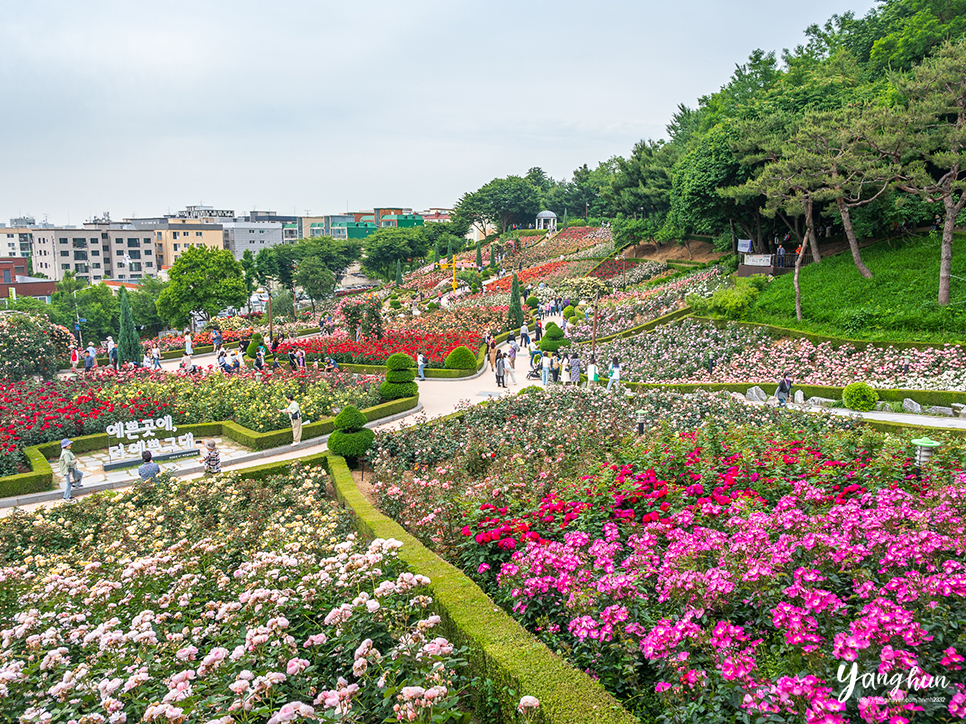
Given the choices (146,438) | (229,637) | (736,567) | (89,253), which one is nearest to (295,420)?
(146,438)

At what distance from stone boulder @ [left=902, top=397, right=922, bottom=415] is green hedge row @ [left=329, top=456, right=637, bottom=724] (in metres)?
14.5

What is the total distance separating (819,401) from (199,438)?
15.8 meters

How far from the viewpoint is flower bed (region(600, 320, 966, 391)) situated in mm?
17656

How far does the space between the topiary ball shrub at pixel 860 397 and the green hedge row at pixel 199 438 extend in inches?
439

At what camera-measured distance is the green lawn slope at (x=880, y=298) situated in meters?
19.8

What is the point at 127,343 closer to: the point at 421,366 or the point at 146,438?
the point at 421,366

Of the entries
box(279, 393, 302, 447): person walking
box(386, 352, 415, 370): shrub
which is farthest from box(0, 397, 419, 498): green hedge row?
box(386, 352, 415, 370): shrub

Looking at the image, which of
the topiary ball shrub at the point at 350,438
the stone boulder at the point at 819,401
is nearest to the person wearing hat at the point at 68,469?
the topiary ball shrub at the point at 350,438

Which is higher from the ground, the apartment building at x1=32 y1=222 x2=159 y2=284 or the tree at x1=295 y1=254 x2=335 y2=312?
the apartment building at x1=32 y1=222 x2=159 y2=284

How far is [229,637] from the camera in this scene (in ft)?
15.0

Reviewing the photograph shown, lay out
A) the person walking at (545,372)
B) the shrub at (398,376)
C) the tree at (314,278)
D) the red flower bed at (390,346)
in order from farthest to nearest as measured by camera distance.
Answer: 1. the tree at (314,278)
2. the red flower bed at (390,346)
3. the person walking at (545,372)
4. the shrub at (398,376)

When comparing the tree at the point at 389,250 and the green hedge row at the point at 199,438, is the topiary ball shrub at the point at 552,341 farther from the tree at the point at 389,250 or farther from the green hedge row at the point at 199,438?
the tree at the point at 389,250

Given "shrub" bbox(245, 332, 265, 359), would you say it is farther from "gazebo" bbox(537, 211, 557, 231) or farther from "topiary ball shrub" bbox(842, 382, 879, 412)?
"gazebo" bbox(537, 211, 557, 231)

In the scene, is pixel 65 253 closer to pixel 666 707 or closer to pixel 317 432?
pixel 317 432
